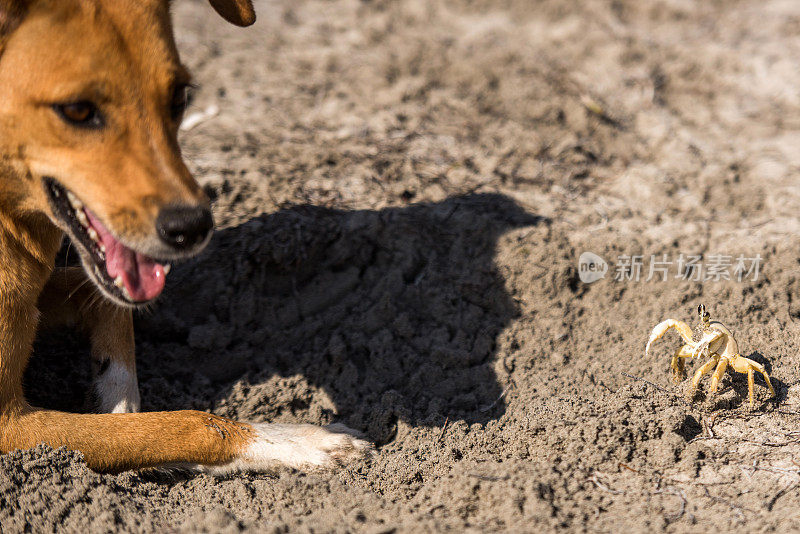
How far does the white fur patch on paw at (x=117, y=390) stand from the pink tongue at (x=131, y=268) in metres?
0.70

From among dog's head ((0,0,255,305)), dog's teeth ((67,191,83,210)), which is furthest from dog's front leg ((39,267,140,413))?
dog's head ((0,0,255,305))

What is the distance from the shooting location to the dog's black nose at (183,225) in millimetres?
2416

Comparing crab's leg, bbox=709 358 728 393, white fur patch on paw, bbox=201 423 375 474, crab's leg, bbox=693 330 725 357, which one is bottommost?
white fur patch on paw, bbox=201 423 375 474

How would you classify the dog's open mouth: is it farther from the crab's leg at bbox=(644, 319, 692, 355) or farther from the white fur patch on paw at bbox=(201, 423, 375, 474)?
the crab's leg at bbox=(644, 319, 692, 355)

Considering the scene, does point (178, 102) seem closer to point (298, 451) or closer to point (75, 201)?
point (75, 201)

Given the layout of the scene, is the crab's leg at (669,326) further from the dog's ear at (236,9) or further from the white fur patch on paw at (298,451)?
the dog's ear at (236,9)

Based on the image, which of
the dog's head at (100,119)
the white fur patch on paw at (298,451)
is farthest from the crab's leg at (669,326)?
the dog's head at (100,119)

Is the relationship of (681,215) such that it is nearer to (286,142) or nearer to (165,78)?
(286,142)

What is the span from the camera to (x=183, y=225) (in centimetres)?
244

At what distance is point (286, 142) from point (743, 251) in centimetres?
276

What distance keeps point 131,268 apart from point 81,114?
58 cm

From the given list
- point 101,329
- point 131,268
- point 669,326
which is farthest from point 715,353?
point 101,329

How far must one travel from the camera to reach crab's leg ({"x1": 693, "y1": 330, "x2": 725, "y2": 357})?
291cm

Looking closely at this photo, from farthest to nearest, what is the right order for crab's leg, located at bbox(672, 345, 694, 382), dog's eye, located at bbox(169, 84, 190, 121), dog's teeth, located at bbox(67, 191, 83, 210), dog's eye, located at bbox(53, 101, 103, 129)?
crab's leg, located at bbox(672, 345, 694, 382) → dog's eye, located at bbox(169, 84, 190, 121) → dog's teeth, located at bbox(67, 191, 83, 210) → dog's eye, located at bbox(53, 101, 103, 129)
